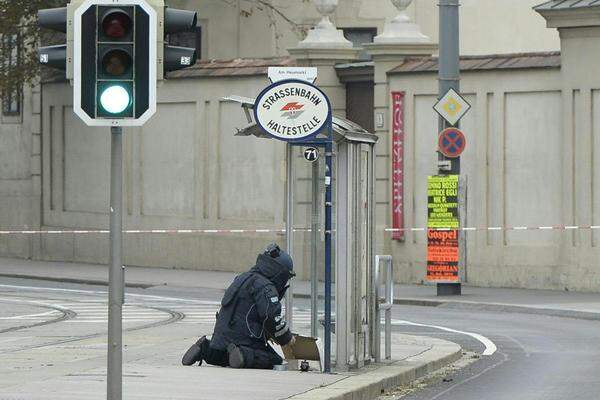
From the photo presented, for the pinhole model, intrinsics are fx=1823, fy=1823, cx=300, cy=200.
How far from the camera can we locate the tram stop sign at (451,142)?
26609 mm

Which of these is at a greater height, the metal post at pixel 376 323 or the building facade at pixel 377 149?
the building facade at pixel 377 149

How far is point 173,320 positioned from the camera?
22375 millimetres

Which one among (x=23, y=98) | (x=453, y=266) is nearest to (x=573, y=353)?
(x=453, y=266)

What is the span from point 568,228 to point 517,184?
1.28m

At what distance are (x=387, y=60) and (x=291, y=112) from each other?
15.8 metres

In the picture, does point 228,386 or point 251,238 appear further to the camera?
point 251,238

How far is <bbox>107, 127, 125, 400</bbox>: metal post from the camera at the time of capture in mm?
10828

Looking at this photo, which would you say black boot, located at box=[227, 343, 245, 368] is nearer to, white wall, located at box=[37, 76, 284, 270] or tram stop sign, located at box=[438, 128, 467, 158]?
tram stop sign, located at box=[438, 128, 467, 158]

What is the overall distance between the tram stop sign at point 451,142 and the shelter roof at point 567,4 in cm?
243

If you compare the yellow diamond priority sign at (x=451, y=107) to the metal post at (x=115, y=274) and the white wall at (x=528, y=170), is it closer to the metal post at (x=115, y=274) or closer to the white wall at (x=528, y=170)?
the white wall at (x=528, y=170)

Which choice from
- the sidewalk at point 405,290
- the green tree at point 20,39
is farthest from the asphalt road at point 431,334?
the green tree at point 20,39

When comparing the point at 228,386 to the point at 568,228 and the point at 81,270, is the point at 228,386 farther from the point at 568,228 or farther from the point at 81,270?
the point at 81,270

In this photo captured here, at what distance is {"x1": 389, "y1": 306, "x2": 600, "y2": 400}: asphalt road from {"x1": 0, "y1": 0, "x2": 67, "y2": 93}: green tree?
12.7m

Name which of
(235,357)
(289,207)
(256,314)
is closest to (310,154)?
(289,207)
